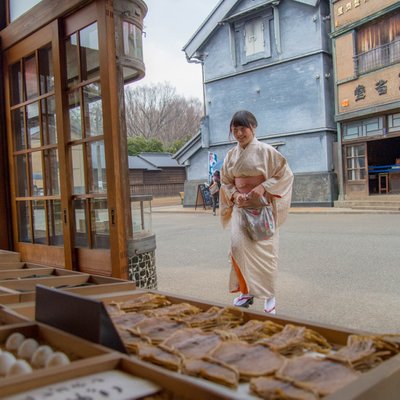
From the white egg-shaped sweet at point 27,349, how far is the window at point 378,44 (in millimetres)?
14509

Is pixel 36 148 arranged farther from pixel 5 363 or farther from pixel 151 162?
pixel 151 162

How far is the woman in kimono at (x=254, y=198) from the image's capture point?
3418 millimetres

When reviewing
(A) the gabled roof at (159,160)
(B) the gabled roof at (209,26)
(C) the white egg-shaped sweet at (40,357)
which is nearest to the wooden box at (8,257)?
(C) the white egg-shaped sweet at (40,357)

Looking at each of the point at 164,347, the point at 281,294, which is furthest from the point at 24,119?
the point at 164,347

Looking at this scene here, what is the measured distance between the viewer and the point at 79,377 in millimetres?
1042

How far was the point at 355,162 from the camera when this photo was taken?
51.5 feet

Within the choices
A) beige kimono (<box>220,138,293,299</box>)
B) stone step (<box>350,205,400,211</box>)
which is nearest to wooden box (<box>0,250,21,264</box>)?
beige kimono (<box>220,138,293,299</box>)

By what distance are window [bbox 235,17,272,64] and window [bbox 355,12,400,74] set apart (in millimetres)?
3764

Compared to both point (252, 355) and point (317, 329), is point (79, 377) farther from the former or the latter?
point (317, 329)

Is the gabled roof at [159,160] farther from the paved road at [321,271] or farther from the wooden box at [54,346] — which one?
the wooden box at [54,346]

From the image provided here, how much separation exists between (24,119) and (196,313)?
12.2 feet

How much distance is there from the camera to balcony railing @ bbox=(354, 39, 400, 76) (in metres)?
13.7

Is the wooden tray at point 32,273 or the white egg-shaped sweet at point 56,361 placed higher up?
the white egg-shaped sweet at point 56,361

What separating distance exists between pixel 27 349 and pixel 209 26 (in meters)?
19.5
